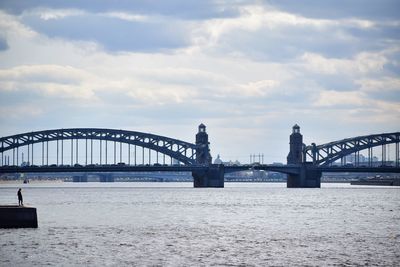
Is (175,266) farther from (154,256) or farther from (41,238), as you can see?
(41,238)

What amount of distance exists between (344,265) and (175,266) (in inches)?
354

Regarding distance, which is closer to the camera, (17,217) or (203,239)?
(203,239)

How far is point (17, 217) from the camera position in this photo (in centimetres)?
7731

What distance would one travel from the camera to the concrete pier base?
252 ft

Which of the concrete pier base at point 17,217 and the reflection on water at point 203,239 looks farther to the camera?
the concrete pier base at point 17,217

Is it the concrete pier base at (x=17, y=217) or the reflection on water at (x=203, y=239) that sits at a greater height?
the concrete pier base at (x=17, y=217)

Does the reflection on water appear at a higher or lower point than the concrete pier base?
lower

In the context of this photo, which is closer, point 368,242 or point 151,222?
point 368,242

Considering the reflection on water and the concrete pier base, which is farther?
the concrete pier base

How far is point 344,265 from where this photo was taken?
57406 millimetres

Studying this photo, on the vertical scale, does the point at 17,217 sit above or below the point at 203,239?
above

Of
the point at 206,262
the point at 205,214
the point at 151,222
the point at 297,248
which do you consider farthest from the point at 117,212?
the point at 206,262

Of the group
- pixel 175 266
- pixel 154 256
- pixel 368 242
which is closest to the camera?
pixel 175 266

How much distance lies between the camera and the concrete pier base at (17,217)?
252ft
